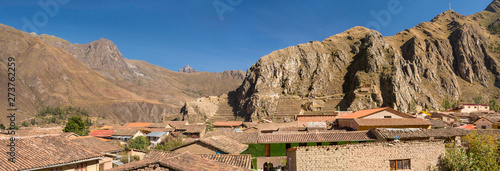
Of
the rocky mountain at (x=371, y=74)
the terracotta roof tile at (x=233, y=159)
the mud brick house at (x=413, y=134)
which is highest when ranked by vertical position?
the rocky mountain at (x=371, y=74)

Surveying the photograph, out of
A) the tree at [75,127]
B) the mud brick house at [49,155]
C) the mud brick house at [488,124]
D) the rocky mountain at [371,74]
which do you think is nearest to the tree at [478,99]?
the rocky mountain at [371,74]

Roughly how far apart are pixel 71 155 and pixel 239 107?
4919 inches

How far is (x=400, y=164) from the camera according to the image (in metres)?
18.1

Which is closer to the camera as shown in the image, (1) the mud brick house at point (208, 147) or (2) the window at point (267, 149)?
(1) the mud brick house at point (208, 147)

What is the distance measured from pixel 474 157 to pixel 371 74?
11515 centimetres

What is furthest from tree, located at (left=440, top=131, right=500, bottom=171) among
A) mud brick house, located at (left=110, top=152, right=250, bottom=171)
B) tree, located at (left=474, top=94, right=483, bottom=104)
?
tree, located at (left=474, top=94, right=483, bottom=104)

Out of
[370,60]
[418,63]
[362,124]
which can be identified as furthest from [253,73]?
[362,124]

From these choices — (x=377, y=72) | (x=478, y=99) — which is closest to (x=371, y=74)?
(x=377, y=72)

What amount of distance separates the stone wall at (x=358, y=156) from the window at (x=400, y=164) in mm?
255

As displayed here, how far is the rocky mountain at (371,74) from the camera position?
391 ft

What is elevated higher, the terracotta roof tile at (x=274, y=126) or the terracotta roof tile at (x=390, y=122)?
the terracotta roof tile at (x=390, y=122)

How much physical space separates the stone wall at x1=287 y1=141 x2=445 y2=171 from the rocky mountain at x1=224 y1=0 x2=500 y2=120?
93.7 meters

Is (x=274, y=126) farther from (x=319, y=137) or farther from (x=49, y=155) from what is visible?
(x=49, y=155)

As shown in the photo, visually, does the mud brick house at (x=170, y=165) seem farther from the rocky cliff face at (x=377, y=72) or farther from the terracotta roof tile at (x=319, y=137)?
the rocky cliff face at (x=377, y=72)
